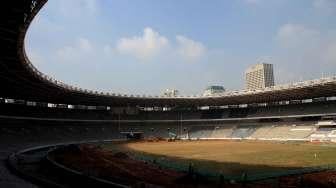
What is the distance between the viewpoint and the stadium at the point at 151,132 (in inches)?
1117

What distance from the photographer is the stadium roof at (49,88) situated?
2768 centimetres

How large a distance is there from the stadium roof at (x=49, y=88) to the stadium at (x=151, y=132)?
13 cm

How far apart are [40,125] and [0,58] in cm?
4762

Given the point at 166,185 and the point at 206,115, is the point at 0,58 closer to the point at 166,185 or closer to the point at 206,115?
the point at 166,185

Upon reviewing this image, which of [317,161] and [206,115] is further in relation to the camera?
[206,115]

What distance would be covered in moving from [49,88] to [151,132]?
41.3 metres

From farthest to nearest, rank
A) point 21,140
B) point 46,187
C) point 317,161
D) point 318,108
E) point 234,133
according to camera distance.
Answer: point 234,133 < point 318,108 < point 21,140 < point 317,161 < point 46,187

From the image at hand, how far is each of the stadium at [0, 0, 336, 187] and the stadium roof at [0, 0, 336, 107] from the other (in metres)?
0.13

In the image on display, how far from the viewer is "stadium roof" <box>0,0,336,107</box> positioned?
90.8 feet

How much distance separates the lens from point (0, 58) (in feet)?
132

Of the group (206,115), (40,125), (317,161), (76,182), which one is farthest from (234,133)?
(76,182)

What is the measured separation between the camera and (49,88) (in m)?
66.4

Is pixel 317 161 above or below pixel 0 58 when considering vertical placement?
below

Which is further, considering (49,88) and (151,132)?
(151,132)
